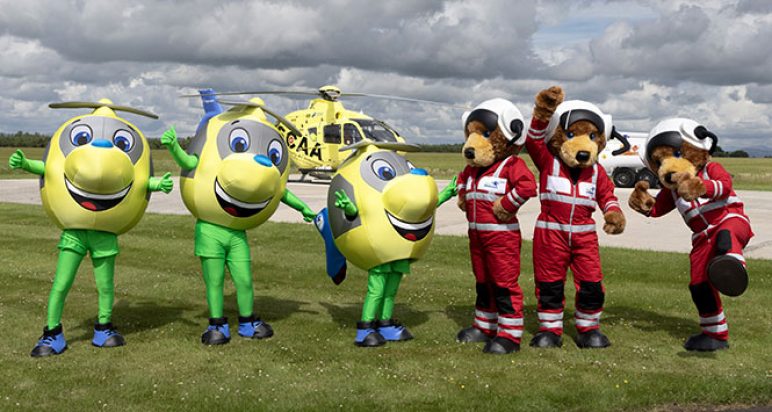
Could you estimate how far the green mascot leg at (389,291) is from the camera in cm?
655

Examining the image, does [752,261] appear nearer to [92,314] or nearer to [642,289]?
[642,289]

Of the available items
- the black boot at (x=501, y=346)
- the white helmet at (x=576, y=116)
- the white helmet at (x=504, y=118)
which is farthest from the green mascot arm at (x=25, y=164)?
the white helmet at (x=576, y=116)

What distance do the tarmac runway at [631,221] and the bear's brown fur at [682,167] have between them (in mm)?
6149

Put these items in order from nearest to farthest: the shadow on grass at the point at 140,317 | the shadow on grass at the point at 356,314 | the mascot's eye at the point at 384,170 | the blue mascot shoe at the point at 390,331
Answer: the mascot's eye at the point at 384,170 < the blue mascot shoe at the point at 390,331 < the shadow on grass at the point at 140,317 < the shadow on grass at the point at 356,314

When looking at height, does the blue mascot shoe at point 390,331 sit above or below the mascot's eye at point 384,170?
below

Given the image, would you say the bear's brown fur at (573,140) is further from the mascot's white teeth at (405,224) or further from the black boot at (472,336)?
the black boot at (472,336)

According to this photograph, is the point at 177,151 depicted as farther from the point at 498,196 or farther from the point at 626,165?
the point at 626,165

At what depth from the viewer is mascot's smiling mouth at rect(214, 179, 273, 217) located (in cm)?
620

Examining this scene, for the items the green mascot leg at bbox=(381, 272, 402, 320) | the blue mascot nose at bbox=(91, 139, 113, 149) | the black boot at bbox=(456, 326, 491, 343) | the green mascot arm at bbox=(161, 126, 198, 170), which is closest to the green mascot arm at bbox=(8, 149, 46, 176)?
the blue mascot nose at bbox=(91, 139, 113, 149)

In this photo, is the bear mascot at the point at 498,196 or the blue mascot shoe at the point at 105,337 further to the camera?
the blue mascot shoe at the point at 105,337

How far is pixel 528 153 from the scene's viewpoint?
645cm

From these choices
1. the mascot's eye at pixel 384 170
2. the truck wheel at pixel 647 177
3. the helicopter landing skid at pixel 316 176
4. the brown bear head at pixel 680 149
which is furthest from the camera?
the truck wheel at pixel 647 177

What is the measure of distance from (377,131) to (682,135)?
62.7 ft

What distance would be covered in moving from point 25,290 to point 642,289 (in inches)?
298
